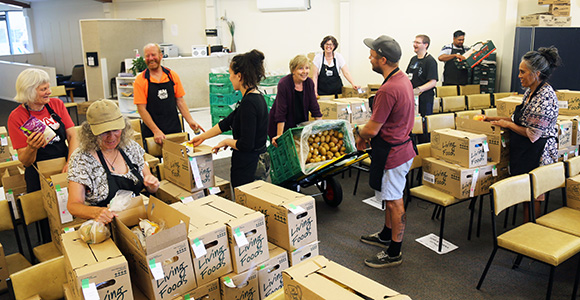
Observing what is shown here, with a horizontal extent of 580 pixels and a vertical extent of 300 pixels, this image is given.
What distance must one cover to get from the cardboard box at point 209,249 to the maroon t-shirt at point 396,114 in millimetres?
1459

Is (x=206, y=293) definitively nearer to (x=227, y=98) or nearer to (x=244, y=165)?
(x=244, y=165)

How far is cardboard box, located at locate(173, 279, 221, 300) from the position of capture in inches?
85.7

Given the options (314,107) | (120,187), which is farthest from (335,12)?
(120,187)

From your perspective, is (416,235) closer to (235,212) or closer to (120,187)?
(235,212)

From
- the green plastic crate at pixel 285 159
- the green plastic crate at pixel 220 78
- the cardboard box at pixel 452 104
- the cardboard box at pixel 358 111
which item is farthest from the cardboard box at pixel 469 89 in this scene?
the green plastic crate at pixel 285 159

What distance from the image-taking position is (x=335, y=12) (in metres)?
10.3

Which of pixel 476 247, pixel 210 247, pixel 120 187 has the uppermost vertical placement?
pixel 120 187

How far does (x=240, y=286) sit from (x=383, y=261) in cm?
158

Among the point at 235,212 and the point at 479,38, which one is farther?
the point at 479,38

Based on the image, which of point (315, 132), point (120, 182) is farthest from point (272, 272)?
point (315, 132)

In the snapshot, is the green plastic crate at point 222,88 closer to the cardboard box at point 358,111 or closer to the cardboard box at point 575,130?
the cardboard box at point 358,111

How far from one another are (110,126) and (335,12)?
8.66m

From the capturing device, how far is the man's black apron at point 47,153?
3.39m

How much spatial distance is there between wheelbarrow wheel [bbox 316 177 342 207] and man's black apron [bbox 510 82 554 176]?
1.69m
